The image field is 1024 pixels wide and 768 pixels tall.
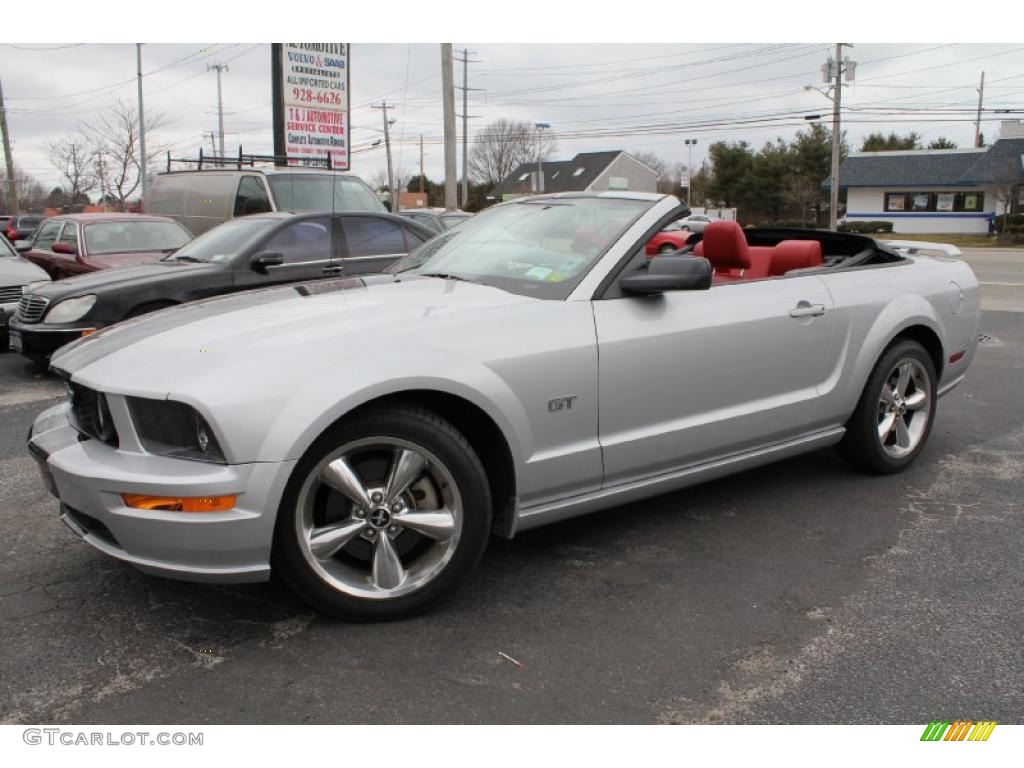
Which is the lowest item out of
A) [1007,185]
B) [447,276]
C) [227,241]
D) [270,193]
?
[447,276]

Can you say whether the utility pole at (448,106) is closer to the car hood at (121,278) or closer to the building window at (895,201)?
the car hood at (121,278)

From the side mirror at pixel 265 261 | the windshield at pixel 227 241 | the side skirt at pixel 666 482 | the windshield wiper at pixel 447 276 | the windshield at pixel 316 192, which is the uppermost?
the windshield at pixel 316 192

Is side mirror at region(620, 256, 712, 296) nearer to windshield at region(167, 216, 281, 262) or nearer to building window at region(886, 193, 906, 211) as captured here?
windshield at region(167, 216, 281, 262)

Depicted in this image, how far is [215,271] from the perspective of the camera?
7805 mm

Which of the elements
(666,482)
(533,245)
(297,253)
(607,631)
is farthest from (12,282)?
(607,631)

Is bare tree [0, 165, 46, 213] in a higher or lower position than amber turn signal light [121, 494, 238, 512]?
higher

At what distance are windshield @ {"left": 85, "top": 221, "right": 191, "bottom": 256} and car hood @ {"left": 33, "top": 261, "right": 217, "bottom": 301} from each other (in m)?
2.25

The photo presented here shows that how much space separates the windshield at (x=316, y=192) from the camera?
39.0 feet

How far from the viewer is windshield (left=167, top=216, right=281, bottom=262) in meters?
8.10

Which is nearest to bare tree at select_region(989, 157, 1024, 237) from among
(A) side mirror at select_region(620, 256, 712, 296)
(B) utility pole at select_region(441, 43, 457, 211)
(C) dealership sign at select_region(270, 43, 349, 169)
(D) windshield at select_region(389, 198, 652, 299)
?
(B) utility pole at select_region(441, 43, 457, 211)

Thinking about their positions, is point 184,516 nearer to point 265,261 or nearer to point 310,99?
point 265,261

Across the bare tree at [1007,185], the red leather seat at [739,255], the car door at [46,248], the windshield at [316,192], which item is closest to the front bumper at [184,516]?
the red leather seat at [739,255]

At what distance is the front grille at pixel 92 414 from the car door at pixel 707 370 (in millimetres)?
1781

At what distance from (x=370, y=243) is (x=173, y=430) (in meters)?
6.28
